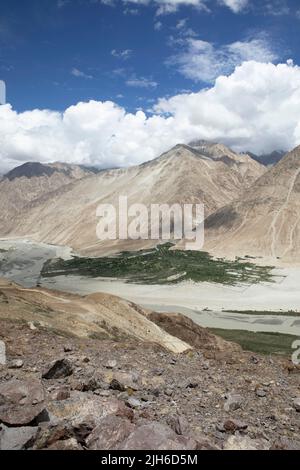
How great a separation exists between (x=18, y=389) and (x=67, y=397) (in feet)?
4.49

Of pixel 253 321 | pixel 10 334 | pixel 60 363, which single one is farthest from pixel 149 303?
pixel 60 363

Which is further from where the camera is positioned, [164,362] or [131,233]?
[131,233]

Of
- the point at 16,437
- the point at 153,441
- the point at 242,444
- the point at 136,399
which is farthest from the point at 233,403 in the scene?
the point at 16,437

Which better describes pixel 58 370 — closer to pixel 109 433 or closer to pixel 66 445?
pixel 109 433

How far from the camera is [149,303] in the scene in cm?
7219

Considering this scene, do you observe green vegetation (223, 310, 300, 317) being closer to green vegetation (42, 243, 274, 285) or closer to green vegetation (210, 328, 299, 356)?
green vegetation (210, 328, 299, 356)

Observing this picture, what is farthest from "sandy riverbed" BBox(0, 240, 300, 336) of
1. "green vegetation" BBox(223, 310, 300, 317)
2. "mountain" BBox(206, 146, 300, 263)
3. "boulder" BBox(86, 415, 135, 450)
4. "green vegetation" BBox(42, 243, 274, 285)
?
"boulder" BBox(86, 415, 135, 450)

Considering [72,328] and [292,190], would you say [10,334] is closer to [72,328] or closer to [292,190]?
[72,328]

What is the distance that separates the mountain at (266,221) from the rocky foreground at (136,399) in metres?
102

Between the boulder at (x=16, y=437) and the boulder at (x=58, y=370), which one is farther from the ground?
the boulder at (x=16, y=437)
